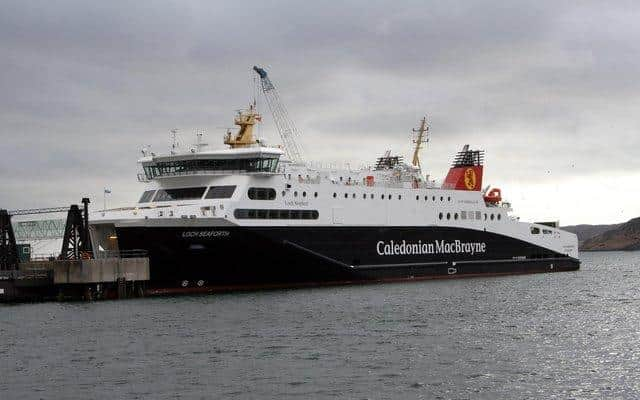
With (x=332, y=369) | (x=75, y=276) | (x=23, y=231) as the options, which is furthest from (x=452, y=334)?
(x=23, y=231)

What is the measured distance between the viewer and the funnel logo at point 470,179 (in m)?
53.7

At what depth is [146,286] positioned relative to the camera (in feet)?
127

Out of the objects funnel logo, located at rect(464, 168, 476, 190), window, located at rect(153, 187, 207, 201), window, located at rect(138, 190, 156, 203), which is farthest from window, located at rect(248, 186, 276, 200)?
funnel logo, located at rect(464, 168, 476, 190)

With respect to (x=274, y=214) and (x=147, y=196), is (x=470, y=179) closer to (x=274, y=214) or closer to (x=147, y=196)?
(x=274, y=214)

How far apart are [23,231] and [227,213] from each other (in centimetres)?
3615

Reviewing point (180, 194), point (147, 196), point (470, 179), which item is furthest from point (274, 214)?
point (470, 179)

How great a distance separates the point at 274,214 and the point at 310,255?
2.78m

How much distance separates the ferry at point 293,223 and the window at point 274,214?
0.06m

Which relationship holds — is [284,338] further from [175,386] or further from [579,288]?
[579,288]

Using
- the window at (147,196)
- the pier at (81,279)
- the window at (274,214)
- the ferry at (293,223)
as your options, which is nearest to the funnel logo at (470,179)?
the ferry at (293,223)

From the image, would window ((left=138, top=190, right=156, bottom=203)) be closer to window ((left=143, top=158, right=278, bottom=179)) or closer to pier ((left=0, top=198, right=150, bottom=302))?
window ((left=143, top=158, right=278, bottom=179))

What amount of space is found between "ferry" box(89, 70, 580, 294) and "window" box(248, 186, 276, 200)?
0.06 metres

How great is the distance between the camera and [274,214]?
41.6m

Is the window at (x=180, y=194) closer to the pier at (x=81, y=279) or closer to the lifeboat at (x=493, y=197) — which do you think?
the pier at (x=81, y=279)
